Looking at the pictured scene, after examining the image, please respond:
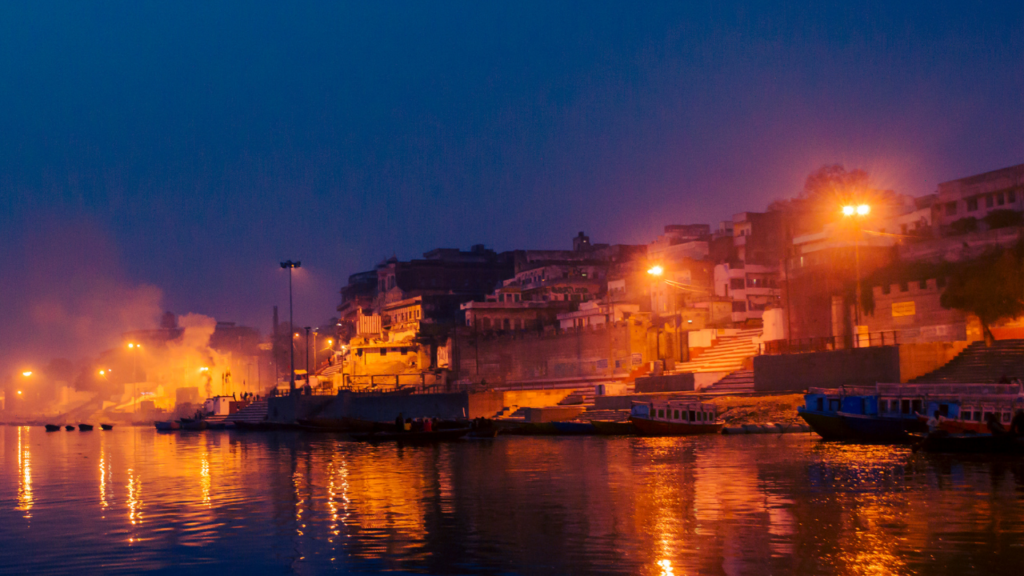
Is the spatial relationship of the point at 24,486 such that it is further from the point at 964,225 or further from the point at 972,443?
the point at 964,225

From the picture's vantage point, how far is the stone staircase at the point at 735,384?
2061 inches

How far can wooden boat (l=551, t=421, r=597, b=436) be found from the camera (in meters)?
48.5

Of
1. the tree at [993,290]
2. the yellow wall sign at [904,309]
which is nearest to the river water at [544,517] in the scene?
the tree at [993,290]

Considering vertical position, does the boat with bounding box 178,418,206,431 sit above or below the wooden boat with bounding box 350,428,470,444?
below

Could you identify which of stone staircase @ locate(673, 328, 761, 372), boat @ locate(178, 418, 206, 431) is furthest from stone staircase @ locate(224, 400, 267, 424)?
stone staircase @ locate(673, 328, 761, 372)

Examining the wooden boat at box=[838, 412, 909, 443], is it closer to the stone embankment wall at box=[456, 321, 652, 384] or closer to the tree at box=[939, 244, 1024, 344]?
the tree at box=[939, 244, 1024, 344]

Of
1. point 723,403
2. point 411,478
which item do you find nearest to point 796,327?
point 723,403

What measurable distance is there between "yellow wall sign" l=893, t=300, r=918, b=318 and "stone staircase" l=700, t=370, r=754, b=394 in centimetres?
788

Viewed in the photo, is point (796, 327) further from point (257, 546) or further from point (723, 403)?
point (257, 546)

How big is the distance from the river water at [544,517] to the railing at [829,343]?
18.8 metres

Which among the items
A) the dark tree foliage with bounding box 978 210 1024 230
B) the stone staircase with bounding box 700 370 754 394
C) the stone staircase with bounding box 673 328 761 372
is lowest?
the stone staircase with bounding box 700 370 754 394

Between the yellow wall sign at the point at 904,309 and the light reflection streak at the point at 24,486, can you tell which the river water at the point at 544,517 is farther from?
the yellow wall sign at the point at 904,309

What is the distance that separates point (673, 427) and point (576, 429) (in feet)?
20.3

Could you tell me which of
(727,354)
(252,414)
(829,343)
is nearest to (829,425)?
(829,343)
